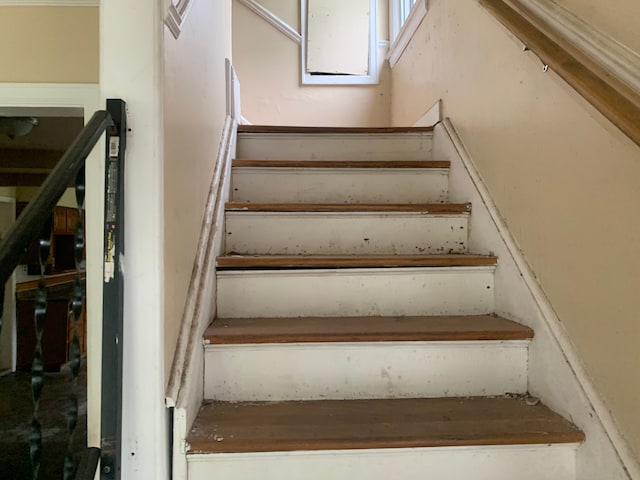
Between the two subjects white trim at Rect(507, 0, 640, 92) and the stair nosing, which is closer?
white trim at Rect(507, 0, 640, 92)

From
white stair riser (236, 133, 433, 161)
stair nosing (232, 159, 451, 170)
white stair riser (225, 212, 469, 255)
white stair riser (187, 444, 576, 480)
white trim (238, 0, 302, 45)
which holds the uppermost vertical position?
white trim (238, 0, 302, 45)

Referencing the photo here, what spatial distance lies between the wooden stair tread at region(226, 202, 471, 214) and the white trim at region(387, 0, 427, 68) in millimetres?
1365

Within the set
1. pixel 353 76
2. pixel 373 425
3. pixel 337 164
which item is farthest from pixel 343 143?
pixel 353 76

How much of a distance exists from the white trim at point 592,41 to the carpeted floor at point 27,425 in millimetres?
2173

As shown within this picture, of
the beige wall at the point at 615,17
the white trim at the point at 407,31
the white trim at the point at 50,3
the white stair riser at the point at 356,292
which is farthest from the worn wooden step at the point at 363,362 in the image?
the white trim at the point at 407,31

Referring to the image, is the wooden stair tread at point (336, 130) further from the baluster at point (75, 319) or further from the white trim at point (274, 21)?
the white trim at point (274, 21)

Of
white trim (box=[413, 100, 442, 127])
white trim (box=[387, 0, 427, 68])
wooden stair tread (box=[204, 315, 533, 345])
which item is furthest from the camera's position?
white trim (box=[387, 0, 427, 68])

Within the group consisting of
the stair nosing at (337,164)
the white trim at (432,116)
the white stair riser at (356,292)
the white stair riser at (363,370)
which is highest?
A: the white trim at (432,116)

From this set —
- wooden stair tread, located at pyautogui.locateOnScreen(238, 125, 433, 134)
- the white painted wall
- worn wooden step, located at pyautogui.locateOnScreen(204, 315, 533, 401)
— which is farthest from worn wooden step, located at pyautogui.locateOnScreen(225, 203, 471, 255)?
the white painted wall

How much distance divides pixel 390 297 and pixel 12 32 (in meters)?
1.84

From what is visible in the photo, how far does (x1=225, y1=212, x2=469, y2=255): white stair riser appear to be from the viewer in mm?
1656

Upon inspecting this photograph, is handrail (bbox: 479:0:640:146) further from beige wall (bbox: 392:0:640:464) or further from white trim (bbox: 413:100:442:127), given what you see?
white trim (bbox: 413:100:442:127)

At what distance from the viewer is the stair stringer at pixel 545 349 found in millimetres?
948

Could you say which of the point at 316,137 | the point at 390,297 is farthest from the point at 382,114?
the point at 390,297
